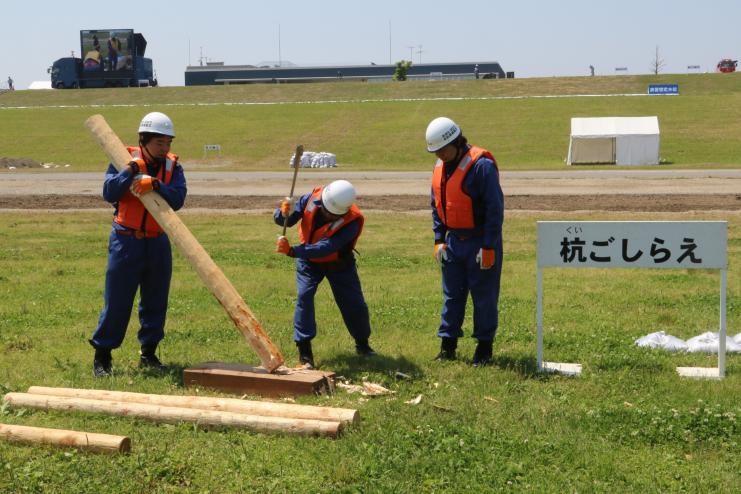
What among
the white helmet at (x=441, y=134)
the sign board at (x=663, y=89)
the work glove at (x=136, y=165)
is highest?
the sign board at (x=663, y=89)

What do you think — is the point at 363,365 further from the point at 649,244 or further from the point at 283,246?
the point at 649,244

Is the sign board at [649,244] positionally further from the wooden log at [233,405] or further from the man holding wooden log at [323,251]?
the wooden log at [233,405]

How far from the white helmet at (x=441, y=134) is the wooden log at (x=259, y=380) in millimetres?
2051

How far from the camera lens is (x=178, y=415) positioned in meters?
5.78

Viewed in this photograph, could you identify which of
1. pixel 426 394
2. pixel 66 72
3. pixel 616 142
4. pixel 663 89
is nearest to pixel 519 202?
pixel 426 394

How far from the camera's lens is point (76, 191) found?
1086 inches

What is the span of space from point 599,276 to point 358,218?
5392mm

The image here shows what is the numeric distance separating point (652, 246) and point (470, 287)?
1.52 meters

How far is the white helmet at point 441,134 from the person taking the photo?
7.15 metres

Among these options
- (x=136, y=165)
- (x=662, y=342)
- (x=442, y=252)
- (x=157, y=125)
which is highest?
(x=157, y=125)

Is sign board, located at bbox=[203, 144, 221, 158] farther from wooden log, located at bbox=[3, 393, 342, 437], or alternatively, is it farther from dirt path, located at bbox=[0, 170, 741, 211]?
wooden log, located at bbox=[3, 393, 342, 437]

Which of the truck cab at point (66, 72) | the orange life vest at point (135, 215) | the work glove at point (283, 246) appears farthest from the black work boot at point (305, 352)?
the truck cab at point (66, 72)

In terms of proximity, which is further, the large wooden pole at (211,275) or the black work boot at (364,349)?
the black work boot at (364,349)

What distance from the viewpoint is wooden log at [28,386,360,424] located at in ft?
18.7
